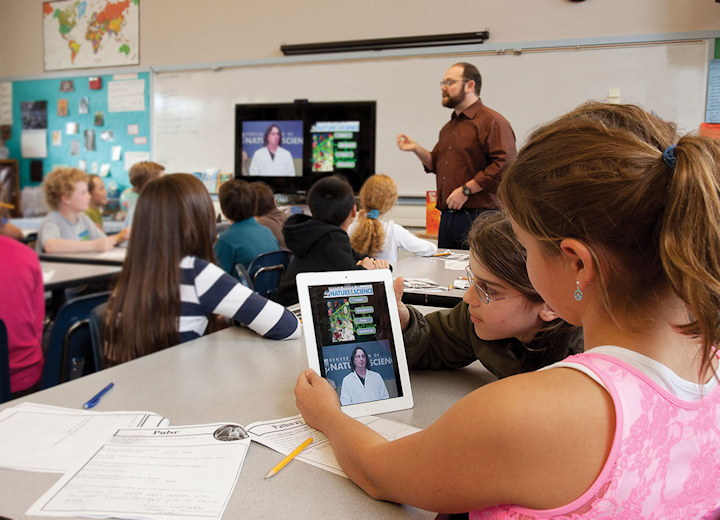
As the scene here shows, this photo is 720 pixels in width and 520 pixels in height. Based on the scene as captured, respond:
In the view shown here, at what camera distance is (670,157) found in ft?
2.01

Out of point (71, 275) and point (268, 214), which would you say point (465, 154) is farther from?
point (71, 275)

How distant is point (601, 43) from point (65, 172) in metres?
4.10

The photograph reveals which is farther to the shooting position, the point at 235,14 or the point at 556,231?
the point at 235,14

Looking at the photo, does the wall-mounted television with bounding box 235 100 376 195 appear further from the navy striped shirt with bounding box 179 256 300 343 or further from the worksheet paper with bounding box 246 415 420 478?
the worksheet paper with bounding box 246 415 420 478

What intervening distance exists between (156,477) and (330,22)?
18.0 ft

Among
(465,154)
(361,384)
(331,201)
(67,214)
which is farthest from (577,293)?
(67,214)

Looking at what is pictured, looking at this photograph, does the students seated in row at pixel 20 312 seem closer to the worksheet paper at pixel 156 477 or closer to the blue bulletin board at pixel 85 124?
the worksheet paper at pixel 156 477

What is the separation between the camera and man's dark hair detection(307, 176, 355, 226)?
2744mm

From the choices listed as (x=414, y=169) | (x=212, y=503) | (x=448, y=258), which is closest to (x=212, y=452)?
(x=212, y=503)

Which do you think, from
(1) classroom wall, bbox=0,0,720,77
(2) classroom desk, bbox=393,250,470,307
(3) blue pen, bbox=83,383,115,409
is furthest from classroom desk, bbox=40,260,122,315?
(1) classroom wall, bbox=0,0,720,77

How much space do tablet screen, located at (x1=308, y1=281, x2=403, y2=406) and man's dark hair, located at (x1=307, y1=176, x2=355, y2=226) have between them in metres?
1.64

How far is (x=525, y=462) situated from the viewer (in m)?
0.59

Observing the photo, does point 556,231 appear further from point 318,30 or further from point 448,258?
point 318,30

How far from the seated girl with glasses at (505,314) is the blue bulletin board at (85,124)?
602 cm
